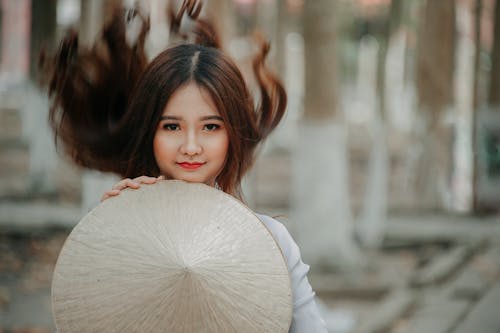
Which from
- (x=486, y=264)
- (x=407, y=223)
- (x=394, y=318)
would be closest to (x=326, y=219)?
(x=486, y=264)

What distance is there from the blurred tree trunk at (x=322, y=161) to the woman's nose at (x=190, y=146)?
6.93 metres

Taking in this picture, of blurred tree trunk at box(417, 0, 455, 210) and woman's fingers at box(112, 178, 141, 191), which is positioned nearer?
woman's fingers at box(112, 178, 141, 191)

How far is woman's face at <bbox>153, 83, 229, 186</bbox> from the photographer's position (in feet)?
7.72

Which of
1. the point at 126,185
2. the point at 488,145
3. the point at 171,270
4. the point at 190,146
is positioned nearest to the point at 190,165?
the point at 190,146

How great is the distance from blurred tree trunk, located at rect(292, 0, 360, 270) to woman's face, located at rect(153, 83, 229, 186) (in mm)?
6877

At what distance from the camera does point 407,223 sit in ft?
41.3

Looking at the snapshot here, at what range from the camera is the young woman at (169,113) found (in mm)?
2355

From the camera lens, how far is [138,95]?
2428 millimetres

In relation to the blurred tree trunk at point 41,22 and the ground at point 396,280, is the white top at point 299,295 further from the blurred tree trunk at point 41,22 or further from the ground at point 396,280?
the blurred tree trunk at point 41,22

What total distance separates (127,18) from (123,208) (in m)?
0.75

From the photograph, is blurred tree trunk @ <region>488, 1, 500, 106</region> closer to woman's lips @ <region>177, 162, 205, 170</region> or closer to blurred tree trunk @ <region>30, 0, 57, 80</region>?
blurred tree trunk @ <region>30, 0, 57, 80</region>

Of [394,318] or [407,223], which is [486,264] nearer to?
[394,318]

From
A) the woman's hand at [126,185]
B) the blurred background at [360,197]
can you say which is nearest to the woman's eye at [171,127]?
the woman's hand at [126,185]

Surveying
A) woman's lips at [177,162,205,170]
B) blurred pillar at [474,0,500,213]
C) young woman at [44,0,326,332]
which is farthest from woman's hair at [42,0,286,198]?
blurred pillar at [474,0,500,213]
